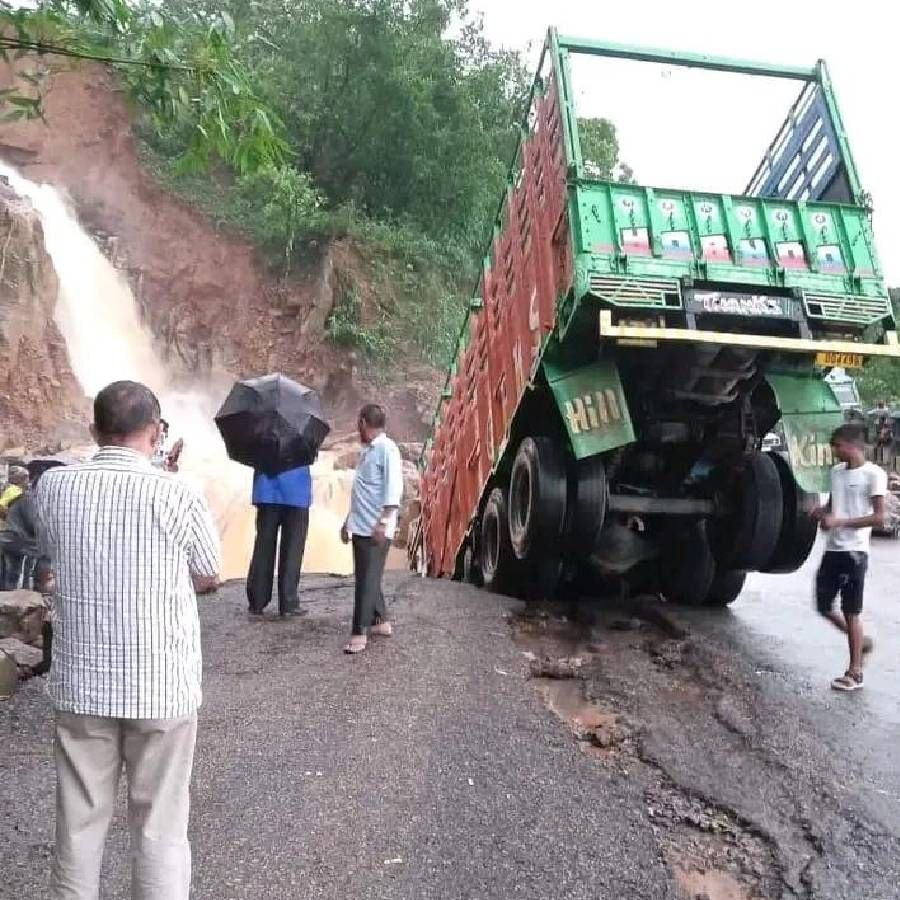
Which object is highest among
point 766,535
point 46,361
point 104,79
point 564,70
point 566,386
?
point 104,79

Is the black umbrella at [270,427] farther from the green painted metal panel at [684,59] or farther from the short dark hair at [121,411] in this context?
the short dark hair at [121,411]

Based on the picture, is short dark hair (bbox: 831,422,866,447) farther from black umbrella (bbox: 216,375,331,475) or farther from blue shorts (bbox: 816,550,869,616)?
black umbrella (bbox: 216,375,331,475)

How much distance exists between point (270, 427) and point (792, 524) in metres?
3.86

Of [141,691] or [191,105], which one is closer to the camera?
[141,691]

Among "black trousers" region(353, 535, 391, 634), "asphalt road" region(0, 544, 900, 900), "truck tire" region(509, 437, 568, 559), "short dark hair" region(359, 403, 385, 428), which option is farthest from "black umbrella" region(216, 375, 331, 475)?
"truck tire" region(509, 437, 568, 559)

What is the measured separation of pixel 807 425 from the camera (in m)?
6.33

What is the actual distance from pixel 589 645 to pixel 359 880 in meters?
3.81

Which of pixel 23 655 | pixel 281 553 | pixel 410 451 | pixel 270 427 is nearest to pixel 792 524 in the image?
pixel 281 553

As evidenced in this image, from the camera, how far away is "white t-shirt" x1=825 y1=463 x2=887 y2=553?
552 cm

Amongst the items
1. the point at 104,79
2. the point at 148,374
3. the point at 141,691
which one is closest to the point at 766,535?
the point at 141,691

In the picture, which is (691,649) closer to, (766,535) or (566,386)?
(766,535)

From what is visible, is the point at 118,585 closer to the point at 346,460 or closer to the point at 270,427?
the point at 270,427

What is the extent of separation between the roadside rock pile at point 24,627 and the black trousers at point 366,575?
6.05ft

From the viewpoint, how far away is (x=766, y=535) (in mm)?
6969
